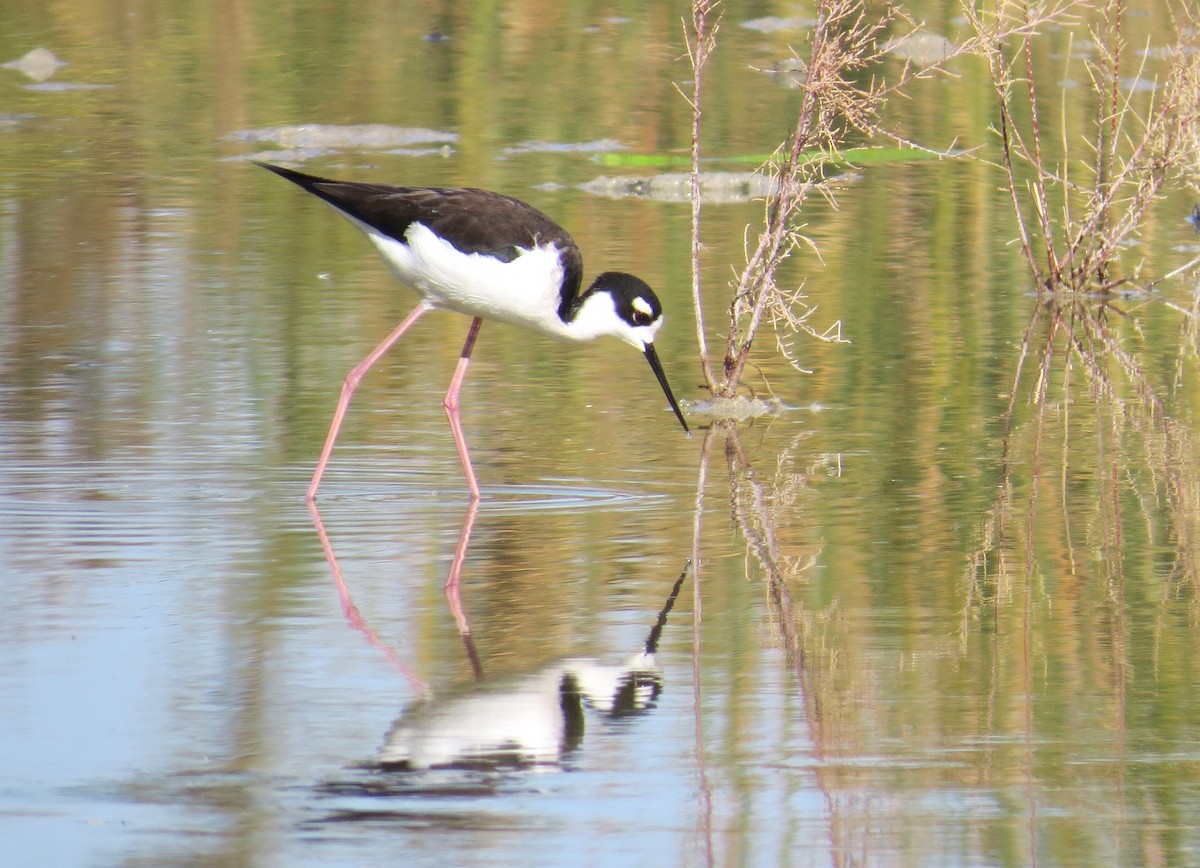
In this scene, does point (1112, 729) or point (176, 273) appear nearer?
point (1112, 729)

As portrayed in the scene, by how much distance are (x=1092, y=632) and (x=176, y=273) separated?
223 inches

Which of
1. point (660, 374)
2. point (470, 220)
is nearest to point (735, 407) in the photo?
point (660, 374)

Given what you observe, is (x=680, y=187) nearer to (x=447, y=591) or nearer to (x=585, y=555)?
(x=585, y=555)

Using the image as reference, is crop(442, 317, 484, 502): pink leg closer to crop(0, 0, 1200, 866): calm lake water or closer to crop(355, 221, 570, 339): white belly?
crop(0, 0, 1200, 866): calm lake water

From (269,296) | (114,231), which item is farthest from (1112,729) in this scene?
(114,231)

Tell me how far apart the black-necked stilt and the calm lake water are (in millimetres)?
419

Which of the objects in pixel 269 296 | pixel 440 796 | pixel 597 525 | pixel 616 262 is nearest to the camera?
pixel 440 796

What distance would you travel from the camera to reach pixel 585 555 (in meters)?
5.76

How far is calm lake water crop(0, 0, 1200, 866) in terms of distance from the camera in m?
3.98

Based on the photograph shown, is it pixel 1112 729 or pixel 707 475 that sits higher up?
pixel 707 475

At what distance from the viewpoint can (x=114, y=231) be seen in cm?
1053

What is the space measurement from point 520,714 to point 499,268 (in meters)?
2.59

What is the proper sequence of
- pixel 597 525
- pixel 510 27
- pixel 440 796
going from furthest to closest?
1. pixel 510 27
2. pixel 597 525
3. pixel 440 796

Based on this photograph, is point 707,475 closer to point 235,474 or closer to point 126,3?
point 235,474
